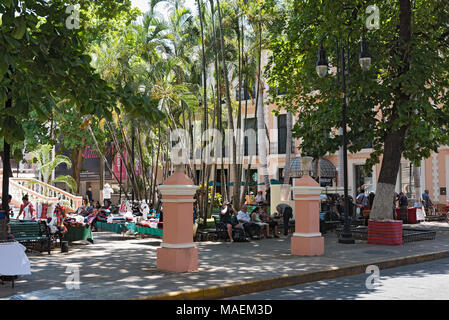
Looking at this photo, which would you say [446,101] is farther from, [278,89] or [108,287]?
[108,287]

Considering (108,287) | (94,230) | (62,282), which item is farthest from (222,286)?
(94,230)

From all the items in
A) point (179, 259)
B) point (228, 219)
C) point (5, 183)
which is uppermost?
point (5, 183)

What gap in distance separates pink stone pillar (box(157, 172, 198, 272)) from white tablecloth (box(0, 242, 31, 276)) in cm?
292

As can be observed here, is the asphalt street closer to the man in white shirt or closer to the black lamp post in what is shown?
the black lamp post

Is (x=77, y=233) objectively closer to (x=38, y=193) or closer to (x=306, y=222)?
(x=306, y=222)

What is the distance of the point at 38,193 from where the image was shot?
30531 millimetres

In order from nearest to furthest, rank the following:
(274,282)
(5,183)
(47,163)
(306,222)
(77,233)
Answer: (274,282) < (5,183) < (306,222) < (77,233) < (47,163)

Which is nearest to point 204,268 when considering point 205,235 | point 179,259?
point 179,259

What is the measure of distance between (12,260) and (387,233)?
11.3 metres

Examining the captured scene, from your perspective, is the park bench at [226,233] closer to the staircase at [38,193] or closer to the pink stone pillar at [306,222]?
the pink stone pillar at [306,222]

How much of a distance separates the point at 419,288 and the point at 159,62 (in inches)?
809

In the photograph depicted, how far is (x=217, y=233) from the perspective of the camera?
57.2ft

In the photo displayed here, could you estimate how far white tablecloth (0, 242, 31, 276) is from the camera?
8711 millimetres

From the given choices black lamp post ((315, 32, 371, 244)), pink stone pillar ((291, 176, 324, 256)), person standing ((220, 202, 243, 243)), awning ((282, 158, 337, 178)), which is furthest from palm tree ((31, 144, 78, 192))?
pink stone pillar ((291, 176, 324, 256))
